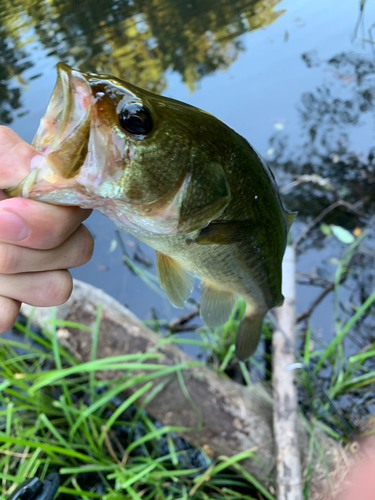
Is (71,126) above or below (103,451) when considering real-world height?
above

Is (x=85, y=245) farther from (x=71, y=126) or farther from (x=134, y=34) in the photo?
(x=134, y=34)

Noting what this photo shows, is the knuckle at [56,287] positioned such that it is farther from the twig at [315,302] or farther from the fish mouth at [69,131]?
the twig at [315,302]

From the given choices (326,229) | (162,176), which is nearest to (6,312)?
→ (162,176)

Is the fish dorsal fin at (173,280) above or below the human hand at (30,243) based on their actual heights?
below

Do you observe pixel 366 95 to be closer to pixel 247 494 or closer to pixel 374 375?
pixel 374 375

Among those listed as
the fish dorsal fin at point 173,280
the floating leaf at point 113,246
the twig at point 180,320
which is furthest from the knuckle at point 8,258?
the floating leaf at point 113,246

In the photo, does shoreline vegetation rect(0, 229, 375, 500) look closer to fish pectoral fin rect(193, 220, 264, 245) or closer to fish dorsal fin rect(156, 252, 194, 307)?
fish dorsal fin rect(156, 252, 194, 307)
